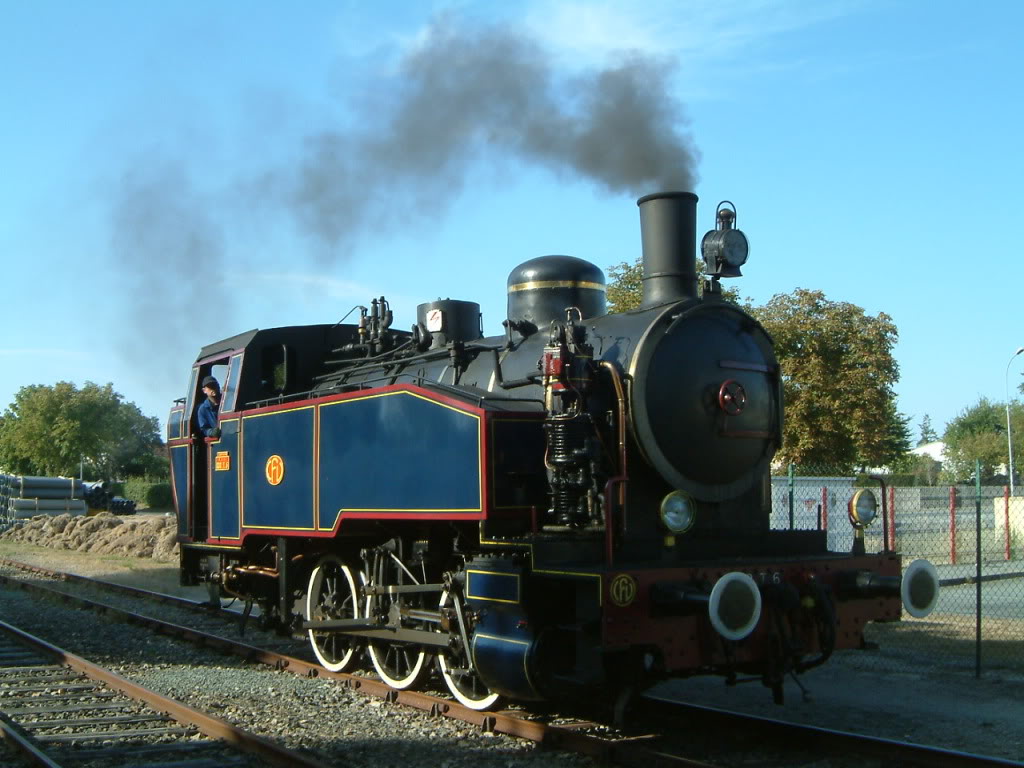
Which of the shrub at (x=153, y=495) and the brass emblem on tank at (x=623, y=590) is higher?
the brass emblem on tank at (x=623, y=590)

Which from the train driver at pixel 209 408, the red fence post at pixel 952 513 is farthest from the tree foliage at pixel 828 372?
the train driver at pixel 209 408

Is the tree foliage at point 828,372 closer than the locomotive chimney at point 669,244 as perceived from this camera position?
No

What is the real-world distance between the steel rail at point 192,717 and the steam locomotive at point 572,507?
111cm

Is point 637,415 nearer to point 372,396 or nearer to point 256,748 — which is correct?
point 372,396

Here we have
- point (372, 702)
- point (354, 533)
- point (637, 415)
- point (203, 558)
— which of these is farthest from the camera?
point (203, 558)

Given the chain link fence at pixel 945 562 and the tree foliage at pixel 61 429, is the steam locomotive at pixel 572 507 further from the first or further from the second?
the tree foliage at pixel 61 429

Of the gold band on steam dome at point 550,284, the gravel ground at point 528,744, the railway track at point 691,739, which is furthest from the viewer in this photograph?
the gold band on steam dome at point 550,284

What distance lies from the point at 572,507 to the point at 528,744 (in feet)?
4.38

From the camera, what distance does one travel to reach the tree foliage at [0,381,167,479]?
2368 inches

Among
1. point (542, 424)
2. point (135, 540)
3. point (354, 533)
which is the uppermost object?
point (542, 424)

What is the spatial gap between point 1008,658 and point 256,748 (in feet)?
20.6

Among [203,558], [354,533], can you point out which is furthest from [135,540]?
[354,533]

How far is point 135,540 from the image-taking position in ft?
68.9

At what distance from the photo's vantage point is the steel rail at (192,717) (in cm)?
540
